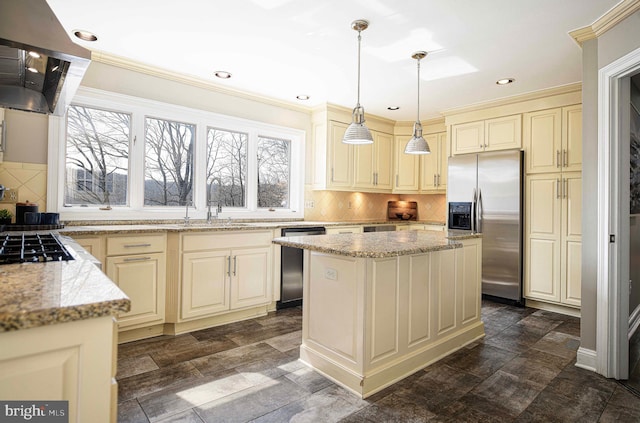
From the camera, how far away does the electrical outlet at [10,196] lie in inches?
111

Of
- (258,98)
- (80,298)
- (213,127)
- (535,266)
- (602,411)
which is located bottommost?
(602,411)

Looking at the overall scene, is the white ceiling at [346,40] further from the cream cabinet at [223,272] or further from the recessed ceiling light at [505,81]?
the cream cabinet at [223,272]

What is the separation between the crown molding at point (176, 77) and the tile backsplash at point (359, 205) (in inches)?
48.4

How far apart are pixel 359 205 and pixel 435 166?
4.12 feet

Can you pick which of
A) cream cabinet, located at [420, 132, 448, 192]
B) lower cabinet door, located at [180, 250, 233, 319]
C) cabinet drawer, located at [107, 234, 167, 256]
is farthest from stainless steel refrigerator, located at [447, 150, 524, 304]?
cabinet drawer, located at [107, 234, 167, 256]

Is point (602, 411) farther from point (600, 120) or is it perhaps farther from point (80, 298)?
point (80, 298)

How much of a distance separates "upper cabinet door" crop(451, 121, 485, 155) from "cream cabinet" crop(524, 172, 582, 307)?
0.76 metres

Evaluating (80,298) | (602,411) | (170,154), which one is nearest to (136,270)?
(170,154)

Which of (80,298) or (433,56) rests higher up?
(433,56)

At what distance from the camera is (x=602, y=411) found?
1989 millimetres

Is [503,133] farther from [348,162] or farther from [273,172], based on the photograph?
[273,172]

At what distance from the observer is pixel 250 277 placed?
3531mm

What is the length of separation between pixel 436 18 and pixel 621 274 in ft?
6.94

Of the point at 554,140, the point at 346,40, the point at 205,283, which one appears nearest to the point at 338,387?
the point at 205,283
